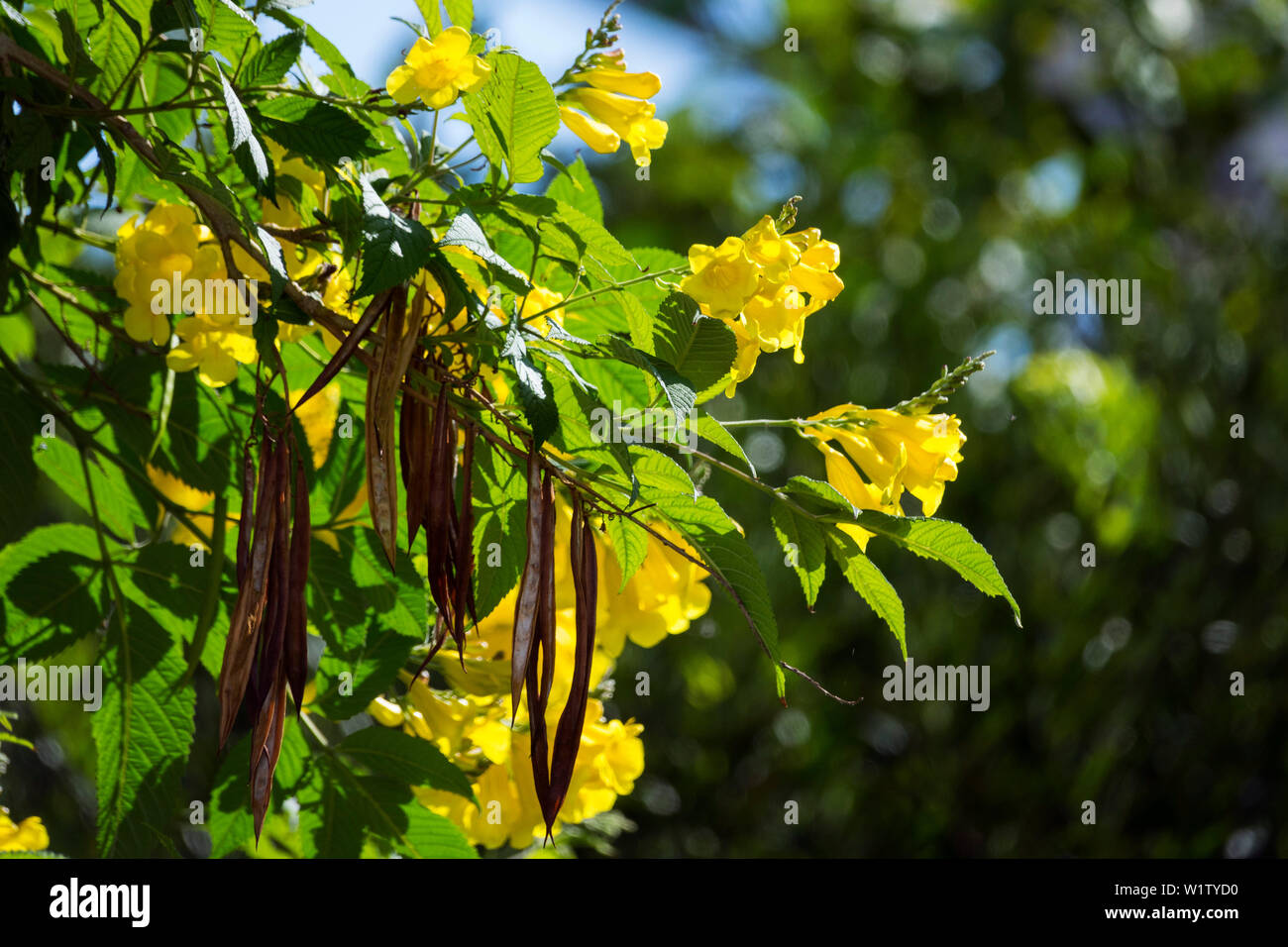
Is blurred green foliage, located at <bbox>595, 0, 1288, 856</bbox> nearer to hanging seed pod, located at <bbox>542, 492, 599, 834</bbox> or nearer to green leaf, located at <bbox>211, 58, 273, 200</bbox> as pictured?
hanging seed pod, located at <bbox>542, 492, 599, 834</bbox>

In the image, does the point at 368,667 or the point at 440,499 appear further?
the point at 368,667

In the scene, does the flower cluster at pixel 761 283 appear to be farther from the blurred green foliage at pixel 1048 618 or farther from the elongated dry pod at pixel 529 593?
the blurred green foliage at pixel 1048 618

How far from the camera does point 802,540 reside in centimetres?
81

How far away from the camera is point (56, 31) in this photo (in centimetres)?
104

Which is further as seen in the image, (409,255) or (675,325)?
(675,325)

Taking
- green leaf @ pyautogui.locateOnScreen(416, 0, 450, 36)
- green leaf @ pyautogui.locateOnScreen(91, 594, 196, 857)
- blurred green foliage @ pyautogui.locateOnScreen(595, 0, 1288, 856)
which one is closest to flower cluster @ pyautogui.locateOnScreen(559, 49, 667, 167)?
green leaf @ pyautogui.locateOnScreen(416, 0, 450, 36)

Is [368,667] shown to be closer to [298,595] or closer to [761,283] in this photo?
[298,595]

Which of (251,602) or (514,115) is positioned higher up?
(514,115)

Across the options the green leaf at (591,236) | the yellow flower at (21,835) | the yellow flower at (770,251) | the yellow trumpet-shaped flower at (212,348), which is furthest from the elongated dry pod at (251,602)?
the yellow flower at (21,835)

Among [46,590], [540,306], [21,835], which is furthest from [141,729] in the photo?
[540,306]

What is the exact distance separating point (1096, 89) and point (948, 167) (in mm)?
1894

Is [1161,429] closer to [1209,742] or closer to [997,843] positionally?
[1209,742]

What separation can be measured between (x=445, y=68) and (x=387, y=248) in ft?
0.56
